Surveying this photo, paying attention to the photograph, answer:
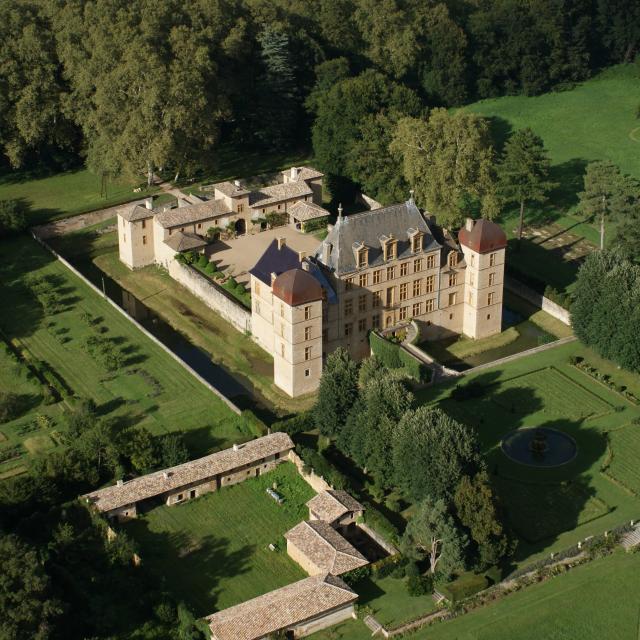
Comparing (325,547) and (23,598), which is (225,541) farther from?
(23,598)

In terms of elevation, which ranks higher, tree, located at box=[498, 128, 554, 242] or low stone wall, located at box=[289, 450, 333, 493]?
tree, located at box=[498, 128, 554, 242]

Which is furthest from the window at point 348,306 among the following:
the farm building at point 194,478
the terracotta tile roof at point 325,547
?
the terracotta tile roof at point 325,547

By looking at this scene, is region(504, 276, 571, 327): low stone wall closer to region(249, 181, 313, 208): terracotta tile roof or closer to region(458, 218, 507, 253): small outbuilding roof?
region(458, 218, 507, 253): small outbuilding roof

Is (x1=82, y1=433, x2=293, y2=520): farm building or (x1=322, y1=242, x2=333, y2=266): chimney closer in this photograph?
(x1=82, y1=433, x2=293, y2=520): farm building

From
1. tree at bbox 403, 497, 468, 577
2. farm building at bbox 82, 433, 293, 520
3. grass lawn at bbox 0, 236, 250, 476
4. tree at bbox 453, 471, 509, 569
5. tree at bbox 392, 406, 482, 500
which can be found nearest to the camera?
tree at bbox 403, 497, 468, 577

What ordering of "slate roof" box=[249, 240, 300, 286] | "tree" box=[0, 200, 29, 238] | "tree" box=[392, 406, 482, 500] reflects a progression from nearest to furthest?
"tree" box=[392, 406, 482, 500] < "slate roof" box=[249, 240, 300, 286] < "tree" box=[0, 200, 29, 238]

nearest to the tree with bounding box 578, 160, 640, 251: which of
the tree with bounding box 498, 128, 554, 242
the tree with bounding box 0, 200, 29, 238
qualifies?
the tree with bounding box 498, 128, 554, 242

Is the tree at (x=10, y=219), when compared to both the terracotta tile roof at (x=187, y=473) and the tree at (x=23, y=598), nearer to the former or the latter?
the terracotta tile roof at (x=187, y=473)
